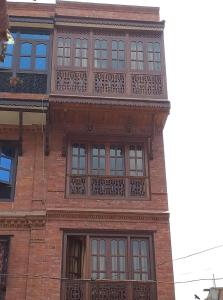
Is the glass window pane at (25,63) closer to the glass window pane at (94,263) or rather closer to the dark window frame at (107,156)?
the dark window frame at (107,156)

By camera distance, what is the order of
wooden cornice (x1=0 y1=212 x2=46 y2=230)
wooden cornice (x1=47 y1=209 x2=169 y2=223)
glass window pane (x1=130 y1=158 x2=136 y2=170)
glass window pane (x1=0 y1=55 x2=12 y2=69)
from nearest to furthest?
1. wooden cornice (x1=0 y1=212 x2=46 y2=230)
2. wooden cornice (x1=47 y1=209 x2=169 y2=223)
3. glass window pane (x1=130 y1=158 x2=136 y2=170)
4. glass window pane (x1=0 y1=55 x2=12 y2=69)

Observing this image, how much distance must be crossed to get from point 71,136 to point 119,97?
1834mm

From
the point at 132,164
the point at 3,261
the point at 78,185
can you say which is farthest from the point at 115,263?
the point at 132,164

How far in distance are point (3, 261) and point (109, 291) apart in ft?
9.41

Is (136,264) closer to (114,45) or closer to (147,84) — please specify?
(147,84)

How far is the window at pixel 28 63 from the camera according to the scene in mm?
15855

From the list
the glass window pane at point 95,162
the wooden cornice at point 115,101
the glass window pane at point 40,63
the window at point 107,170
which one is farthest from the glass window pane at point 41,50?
the glass window pane at point 95,162

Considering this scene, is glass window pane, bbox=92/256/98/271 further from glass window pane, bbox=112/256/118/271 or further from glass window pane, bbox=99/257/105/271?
glass window pane, bbox=112/256/118/271

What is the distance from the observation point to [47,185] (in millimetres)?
14984

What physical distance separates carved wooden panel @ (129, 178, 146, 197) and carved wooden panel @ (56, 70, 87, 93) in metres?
3.03

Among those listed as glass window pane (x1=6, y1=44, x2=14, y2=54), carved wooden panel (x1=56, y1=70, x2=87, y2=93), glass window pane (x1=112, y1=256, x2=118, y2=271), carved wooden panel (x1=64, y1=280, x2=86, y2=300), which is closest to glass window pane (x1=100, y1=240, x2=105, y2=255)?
glass window pane (x1=112, y1=256, x2=118, y2=271)

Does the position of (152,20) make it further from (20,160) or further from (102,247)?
(102,247)

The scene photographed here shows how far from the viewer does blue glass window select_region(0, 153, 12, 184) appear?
1512 centimetres

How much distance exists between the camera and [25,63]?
16.3 meters
